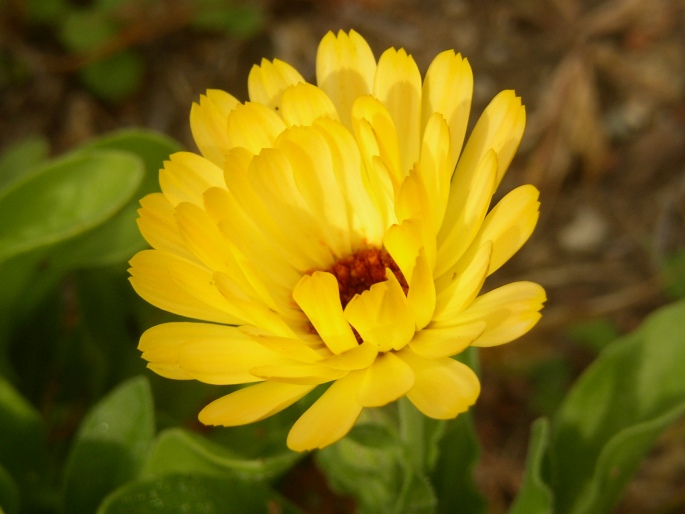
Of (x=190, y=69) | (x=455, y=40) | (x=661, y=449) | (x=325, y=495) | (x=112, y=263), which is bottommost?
(x=661, y=449)

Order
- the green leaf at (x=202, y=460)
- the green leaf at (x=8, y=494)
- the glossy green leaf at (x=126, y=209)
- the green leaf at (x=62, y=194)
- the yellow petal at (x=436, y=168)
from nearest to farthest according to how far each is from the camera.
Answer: the yellow petal at (x=436, y=168)
the green leaf at (x=202, y=460)
the green leaf at (x=8, y=494)
the green leaf at (x=62, y=194)
the glossy green leaf at (x=126, y=209)

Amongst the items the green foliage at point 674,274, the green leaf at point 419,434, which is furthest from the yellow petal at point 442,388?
the green foliage at point 674,274

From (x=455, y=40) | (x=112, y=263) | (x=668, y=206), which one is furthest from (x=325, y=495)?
(x=455, y=40)

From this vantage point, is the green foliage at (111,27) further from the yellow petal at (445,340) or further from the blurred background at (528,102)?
the yellow petal at (445,340)

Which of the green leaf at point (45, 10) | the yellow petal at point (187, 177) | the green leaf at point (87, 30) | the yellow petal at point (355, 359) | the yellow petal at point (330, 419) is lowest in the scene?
the yellow petal at point (330, 419)

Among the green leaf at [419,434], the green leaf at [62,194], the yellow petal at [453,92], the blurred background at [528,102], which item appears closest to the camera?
the yellow petal at [453,92]

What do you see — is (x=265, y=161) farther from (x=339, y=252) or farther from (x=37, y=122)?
(x=37, y=122)

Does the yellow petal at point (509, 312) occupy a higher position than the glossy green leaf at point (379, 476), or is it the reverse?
the yellow petal at point (509, 312)

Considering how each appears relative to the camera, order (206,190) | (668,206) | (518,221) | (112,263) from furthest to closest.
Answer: (668,206) → (112,263) → (206,190) → (518,221)
